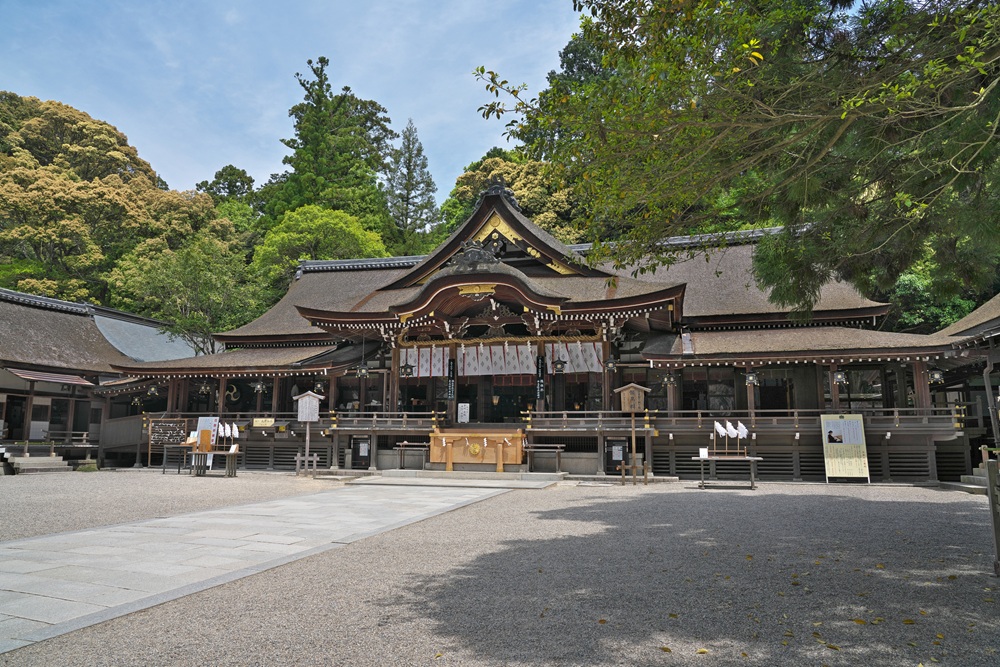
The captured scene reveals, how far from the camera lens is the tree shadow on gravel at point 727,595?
3807 mm

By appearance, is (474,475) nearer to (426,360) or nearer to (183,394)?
(426,360)

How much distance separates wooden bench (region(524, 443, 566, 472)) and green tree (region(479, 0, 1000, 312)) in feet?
38.3

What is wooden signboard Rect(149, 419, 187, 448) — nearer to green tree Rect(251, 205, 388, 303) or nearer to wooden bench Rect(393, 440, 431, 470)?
wooden bench Rect(393, 440, 431, 470)

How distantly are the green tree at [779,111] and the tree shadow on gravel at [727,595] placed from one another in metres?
3.34

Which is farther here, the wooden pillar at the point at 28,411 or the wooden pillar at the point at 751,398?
the wooden pillar at the point at 28,411

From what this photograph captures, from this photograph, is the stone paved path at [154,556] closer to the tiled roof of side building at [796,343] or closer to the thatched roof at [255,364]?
the tiled roof of side building at [796,343]

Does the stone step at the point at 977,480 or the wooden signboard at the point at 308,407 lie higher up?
the wooden signboard at the point at 308,407

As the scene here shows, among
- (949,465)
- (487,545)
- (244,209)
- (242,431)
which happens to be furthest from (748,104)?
(244,209)

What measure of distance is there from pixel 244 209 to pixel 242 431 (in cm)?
3094

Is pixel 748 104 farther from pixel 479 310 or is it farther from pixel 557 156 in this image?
pixel 479 310

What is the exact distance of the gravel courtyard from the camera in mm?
3744

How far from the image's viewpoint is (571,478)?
1717 cm

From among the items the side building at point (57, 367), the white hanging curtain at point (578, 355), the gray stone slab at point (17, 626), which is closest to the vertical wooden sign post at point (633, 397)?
the white hanging curtain at point (578, 355)

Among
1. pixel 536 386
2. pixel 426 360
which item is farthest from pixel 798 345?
pixel 426 360
